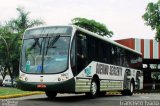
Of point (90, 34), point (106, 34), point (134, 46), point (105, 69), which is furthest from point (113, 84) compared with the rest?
point (106, 34)

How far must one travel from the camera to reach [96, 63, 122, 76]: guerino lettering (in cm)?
1984

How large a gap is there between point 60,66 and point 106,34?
60.1m

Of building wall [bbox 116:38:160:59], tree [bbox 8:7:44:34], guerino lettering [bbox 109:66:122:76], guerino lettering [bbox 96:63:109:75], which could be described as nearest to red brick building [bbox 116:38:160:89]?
building wall [bbox 116:38:160:59]

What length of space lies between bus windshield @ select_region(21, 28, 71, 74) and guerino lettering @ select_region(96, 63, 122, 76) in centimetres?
332

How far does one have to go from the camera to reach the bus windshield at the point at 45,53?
16.5m

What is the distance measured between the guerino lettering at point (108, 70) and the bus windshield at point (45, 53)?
3322 millimetres

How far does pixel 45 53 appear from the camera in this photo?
1675 cm

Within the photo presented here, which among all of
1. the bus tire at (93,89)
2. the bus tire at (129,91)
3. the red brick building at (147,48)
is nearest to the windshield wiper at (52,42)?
the bus tire at (93,89)

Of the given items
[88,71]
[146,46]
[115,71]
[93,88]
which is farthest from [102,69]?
[146,46]

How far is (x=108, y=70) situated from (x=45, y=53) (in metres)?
5.59

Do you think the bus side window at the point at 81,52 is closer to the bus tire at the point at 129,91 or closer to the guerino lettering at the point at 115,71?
the guerino lettering at the point at 115,71

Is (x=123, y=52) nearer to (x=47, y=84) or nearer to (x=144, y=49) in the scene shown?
(x=47, y=84)

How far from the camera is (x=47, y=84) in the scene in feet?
53.8

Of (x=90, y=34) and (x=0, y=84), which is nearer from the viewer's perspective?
(x=90, y=34)
